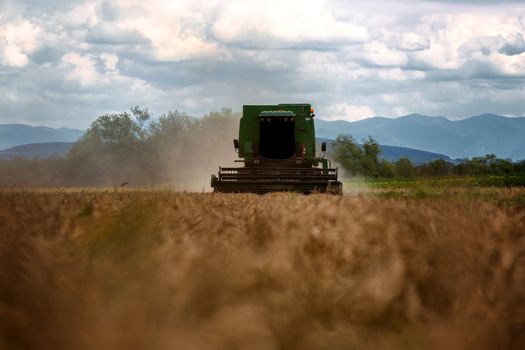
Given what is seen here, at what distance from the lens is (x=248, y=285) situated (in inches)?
94.7

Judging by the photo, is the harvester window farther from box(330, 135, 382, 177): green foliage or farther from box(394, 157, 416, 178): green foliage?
box(330, 135, 382, 177): green foliage

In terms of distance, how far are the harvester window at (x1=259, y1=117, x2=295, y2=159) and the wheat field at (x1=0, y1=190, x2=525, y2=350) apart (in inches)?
941

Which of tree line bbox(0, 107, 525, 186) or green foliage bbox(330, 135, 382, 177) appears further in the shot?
green foliage bbox(330, 135, 382, 177)

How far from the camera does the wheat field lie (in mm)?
2020

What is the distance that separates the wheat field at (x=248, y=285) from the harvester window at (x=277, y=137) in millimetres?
23905

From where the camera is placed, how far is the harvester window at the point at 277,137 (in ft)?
90.5

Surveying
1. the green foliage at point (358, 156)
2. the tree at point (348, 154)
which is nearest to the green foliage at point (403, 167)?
the green foliage at point (358, 156)

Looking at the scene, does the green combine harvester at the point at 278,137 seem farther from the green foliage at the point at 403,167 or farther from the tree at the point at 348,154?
the tree at the point at 348,154

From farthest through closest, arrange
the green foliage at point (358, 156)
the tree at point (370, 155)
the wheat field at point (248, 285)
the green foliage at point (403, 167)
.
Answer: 1. the tree at point (370, 155)
2. the green foliage at point (358, 156)
3. the green foliage at point (403, 167)
4. the wheat field at point (248, 285)

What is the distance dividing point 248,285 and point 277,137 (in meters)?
25.4

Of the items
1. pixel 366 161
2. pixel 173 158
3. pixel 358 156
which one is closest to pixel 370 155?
pixel 358 156

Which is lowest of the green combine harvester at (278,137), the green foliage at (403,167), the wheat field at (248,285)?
the green foliage at (403,167)

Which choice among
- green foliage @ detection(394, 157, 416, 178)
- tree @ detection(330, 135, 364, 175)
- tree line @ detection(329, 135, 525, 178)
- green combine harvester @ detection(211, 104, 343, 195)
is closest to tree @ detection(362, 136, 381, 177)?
tree line @ detection(329, 135, 525, 178)

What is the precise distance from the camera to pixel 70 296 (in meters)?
2.12
